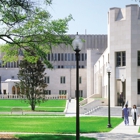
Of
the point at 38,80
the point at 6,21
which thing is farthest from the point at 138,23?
the point at 6,21

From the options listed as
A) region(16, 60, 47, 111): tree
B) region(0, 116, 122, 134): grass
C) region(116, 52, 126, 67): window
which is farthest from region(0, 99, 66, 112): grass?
region(0, 116, 122, 134): grass

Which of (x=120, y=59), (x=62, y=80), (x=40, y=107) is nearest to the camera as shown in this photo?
(x=120, y=59)

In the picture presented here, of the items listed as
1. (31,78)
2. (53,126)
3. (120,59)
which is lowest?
(53,126)

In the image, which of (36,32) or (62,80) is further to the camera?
(62,80)

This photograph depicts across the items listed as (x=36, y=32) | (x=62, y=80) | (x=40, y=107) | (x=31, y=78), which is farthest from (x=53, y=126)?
(x=62, y=80)

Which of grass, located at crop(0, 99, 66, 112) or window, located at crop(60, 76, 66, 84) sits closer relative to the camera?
grass, located at crop(0, 99, 66, 112)

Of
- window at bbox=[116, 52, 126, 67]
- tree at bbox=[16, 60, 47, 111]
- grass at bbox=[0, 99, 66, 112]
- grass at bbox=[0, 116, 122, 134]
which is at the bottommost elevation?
grass at bbox=[0, 99, 66, 112]

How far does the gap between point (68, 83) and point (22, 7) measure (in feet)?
273

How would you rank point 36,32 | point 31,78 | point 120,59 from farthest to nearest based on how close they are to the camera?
1. point 31,78
2. point 120,59
3. point 36,32

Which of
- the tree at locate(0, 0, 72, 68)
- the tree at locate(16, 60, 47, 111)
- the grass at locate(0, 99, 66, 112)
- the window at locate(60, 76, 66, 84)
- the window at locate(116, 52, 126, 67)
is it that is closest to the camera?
the tree at locate(0, 0, 72, 68)

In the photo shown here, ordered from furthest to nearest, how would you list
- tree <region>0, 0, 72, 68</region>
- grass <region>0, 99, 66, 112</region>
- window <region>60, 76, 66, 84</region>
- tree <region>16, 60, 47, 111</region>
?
window <region>60, 76, 66, 84</region> → tree <region>16, 60, 47, 111</region> → grass <region>0, 99, 66, 112</region> → tree <region>0, 0, 72, 68</region>

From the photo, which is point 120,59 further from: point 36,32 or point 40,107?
point 36,32

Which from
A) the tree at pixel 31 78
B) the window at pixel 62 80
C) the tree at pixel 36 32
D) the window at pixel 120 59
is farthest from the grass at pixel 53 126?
the window at pixel 62 80

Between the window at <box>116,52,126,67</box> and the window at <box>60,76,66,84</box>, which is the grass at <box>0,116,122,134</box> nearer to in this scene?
the window at <box>116,52,126,67</box>
